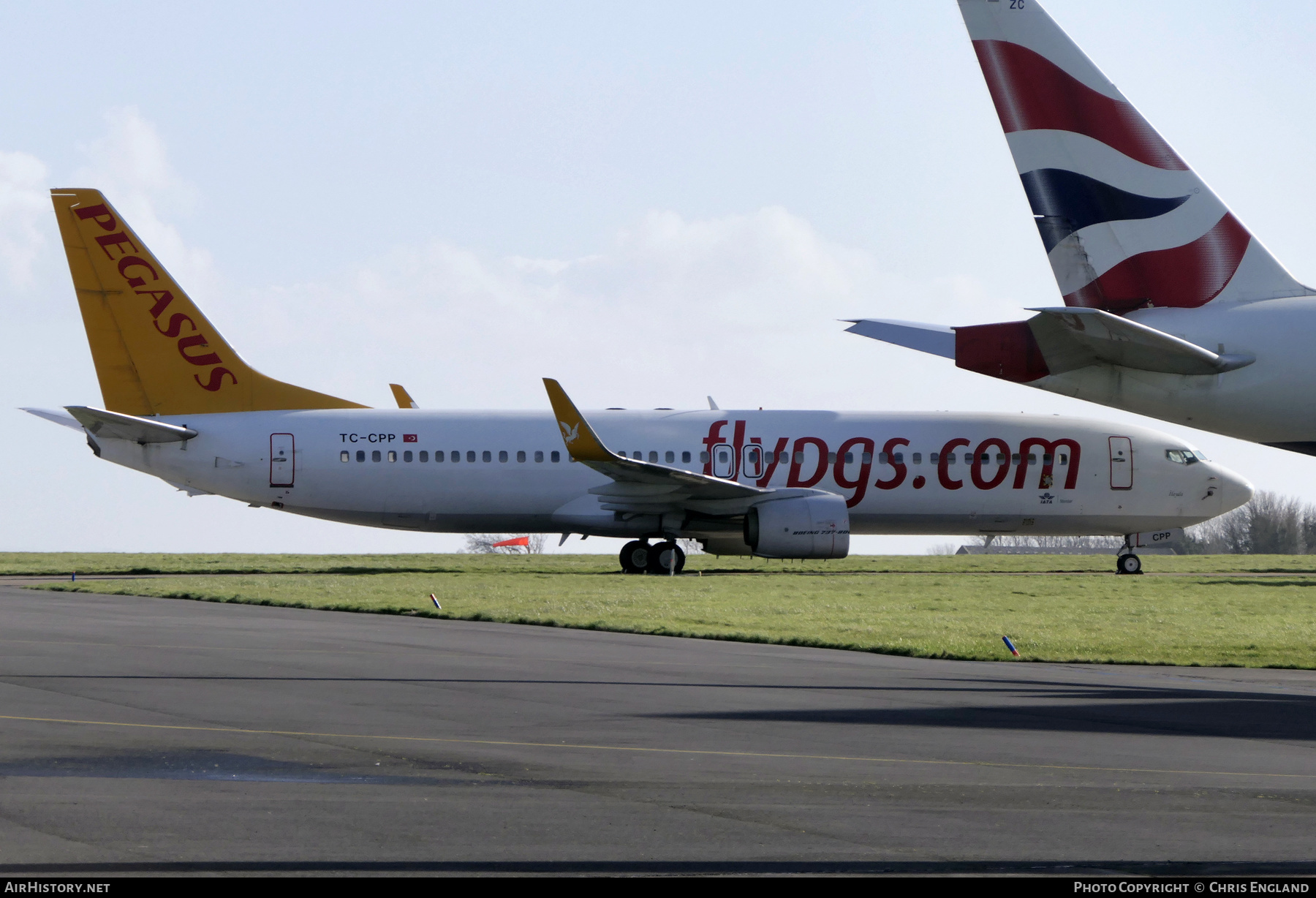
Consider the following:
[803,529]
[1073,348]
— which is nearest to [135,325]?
[803,529]

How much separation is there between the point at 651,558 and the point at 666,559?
2.15ft

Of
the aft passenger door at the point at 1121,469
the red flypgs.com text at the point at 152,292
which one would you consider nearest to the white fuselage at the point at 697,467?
the aft passenger door at the point at 1121,469

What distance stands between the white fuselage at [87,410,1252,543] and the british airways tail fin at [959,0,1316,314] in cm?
1473

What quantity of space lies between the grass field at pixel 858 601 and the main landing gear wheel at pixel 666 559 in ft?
Answer: 2.61

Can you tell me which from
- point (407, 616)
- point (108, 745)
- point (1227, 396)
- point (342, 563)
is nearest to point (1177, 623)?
point (1227, 396)

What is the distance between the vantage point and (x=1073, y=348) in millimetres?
19688

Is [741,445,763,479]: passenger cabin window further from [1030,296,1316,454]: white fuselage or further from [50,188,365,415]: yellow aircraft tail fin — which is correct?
[1030,296,1316,454]: white fuselage

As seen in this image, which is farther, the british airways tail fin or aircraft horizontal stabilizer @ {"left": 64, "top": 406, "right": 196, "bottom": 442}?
aircraft horizontal stabilizer @ {"left": 64, "top": 406, "right": 196, "bottom": 442}

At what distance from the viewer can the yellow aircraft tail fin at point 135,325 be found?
32.4 meters

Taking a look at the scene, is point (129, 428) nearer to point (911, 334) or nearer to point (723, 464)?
point (723, 464)

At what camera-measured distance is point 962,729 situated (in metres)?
9.54

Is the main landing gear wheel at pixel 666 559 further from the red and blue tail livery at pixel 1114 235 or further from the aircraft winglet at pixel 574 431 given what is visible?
the red and blue tail livery at pixel 1114 235

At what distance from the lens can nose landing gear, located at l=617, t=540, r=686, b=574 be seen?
32969 mm

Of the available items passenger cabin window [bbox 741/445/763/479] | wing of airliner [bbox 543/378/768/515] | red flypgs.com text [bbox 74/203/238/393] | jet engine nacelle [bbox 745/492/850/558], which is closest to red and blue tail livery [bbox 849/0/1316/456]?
jet engine nacelle [bbox 745/492/850/558]
